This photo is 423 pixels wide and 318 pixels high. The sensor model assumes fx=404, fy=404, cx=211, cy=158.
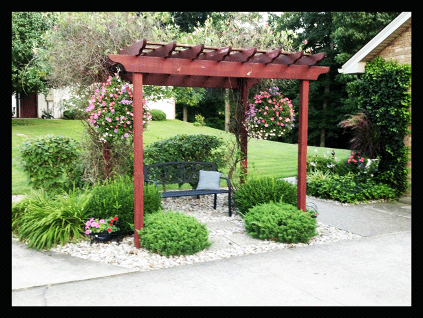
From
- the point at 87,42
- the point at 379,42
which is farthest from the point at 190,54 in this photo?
the point at 379,42

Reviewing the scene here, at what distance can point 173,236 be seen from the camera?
15.8 feet

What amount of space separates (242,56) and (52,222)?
10.8ft

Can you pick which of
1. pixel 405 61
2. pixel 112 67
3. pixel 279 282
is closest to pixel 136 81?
pixel 112 67

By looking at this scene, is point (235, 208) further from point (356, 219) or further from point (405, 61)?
point (405, 61)

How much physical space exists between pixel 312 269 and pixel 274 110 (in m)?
3.03

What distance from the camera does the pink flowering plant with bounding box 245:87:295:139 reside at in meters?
6.70

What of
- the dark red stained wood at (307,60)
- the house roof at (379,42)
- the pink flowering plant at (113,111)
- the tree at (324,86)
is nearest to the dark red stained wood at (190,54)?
the pink flowering plant at (113,111)

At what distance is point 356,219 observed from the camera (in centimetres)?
668

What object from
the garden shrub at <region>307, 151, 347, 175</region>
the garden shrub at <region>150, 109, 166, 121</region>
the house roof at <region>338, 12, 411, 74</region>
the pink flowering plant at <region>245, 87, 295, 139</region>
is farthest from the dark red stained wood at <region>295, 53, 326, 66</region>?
the garden shrub at <region>150, 109, 166, 121</region>

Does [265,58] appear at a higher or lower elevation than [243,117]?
higher

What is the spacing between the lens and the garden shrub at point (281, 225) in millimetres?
5336

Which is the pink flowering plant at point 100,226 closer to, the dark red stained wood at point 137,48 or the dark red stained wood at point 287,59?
the dark red stained wood at point 137,48

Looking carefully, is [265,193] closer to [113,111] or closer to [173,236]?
[173,236]

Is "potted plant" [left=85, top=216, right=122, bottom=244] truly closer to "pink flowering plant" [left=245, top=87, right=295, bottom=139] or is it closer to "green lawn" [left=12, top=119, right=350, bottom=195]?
"pink flowering plant" [left=245, top=87, right=295, bottom=139]
